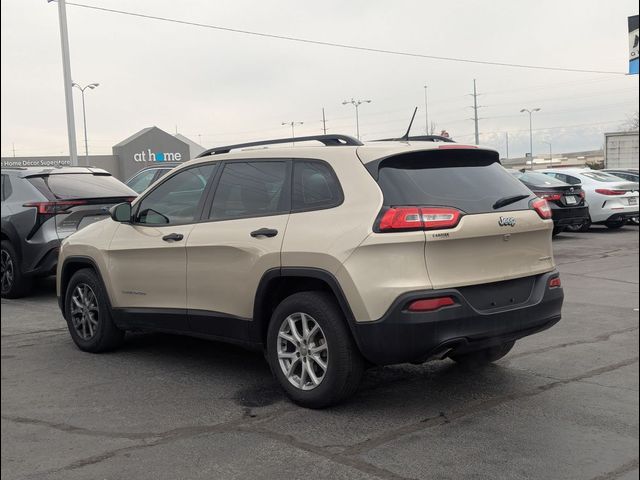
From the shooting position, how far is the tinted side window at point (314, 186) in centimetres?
472

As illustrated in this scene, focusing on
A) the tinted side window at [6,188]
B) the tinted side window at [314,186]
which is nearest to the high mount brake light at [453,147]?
the tinted side window at [314,186]

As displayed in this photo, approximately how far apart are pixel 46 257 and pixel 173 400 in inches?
176

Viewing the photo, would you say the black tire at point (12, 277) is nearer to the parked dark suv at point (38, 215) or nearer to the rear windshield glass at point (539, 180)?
the parked dark suv at point (38, 215)

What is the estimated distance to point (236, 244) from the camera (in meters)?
5.07

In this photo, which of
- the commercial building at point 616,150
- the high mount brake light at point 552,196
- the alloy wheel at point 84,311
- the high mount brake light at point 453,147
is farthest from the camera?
the commercial building at point 616,150

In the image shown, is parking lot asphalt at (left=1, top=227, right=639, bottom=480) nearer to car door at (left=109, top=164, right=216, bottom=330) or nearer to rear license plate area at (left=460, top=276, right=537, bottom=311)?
car door at (left=109, top=164, right=216, bottom=330)

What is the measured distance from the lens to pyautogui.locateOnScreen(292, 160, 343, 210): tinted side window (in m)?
4.72

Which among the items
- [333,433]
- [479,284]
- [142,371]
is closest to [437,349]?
[479,284]

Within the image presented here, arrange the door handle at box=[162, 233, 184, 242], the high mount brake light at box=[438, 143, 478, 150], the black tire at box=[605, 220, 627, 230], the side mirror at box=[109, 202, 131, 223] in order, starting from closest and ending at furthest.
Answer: the high mount brake light at box=[438, 143, 478, 150], the door handle at box=[162, 233, 184, 242], the side mirror at box=[109, 202, 131, 223], the black tire at box=[605, 220, 627, 230]

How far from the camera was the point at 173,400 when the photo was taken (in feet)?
16.2

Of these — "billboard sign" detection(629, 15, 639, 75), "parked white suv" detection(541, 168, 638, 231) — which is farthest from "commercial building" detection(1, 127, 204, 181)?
"billboard sign" detection(629, 15, 639, 75)

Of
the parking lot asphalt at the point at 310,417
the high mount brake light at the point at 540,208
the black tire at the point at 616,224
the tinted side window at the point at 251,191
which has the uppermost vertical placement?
the tinted side window at the point at 251,191

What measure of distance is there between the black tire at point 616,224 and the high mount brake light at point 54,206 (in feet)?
44.6

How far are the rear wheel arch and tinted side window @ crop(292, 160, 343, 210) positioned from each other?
0.46 meters
